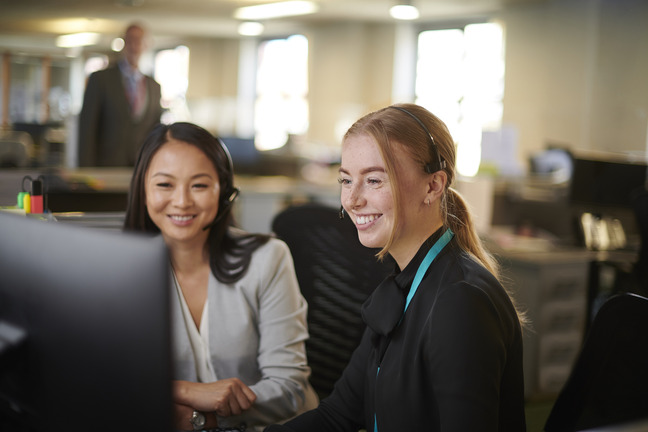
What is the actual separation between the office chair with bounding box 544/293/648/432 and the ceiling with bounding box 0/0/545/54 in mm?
7459

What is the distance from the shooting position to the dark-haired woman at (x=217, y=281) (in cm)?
157

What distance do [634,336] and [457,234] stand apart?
343 mm

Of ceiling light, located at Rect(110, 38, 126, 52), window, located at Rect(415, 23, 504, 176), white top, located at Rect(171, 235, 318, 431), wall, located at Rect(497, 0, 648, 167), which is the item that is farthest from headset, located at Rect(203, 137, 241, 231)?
ceiling light, located at Rect(110, 38, 126, 52)

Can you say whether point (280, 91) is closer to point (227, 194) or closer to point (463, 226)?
point (227, 194)

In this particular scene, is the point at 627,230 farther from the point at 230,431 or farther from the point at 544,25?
the point at 544,25

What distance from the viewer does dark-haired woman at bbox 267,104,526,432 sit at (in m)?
1.00

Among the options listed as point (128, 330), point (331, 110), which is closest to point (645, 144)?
point (331, 110)

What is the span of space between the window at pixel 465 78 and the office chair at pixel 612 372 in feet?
22.1

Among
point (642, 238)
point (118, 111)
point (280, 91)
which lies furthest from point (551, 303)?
point (280, 91)

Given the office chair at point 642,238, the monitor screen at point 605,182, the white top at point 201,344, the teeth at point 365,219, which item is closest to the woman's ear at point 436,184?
the teeth at point 365,219

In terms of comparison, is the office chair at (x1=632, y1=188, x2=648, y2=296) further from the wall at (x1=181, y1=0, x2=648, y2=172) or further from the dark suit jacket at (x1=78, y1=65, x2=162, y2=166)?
the wall at (x1=181, y1=0, x2=648, y2=172)

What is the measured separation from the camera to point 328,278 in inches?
77.4

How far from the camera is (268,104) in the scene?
42.2ft

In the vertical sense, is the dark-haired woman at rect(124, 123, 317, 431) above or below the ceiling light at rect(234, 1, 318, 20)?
below
